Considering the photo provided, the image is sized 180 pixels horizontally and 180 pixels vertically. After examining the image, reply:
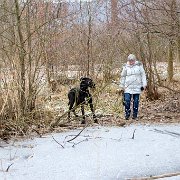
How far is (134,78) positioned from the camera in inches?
415

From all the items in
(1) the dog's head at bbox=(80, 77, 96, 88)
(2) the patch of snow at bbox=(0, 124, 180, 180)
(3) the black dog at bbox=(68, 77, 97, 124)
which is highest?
(1) the dog's head at bbox=(80, 77, 96, 88)

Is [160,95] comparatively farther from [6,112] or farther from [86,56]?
[6,112]

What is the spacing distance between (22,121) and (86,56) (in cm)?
870

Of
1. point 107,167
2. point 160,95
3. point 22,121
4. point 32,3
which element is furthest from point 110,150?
point 160,95

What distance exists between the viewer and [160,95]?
50.3 ft

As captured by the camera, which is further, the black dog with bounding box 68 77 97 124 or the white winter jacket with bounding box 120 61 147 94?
the white winter jacket with bounding box 120 61 147 94

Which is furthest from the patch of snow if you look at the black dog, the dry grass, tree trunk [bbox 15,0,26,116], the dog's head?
the dog's head

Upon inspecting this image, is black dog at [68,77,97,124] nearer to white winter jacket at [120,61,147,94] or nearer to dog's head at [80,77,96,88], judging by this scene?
dog's head at [80,77,96,88]

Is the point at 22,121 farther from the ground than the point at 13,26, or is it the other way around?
the point at 13,26

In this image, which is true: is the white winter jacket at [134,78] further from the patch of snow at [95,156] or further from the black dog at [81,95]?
the patch of snow at [95,156]

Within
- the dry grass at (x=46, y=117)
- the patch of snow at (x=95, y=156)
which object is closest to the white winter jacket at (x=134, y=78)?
the dry grass at (x=46, y=117)

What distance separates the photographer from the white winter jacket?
10461 millimetres

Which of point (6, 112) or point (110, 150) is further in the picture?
point (6, 112)

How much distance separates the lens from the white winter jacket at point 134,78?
10.5m
